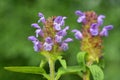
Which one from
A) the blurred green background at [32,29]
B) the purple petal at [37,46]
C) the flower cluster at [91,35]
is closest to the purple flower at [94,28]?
the flower cluster at [91,35]

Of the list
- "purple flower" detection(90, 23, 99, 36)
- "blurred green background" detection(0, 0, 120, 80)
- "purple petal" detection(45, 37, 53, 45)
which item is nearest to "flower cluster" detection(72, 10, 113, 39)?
"purple flower" detection(90, 23, 99, 36)

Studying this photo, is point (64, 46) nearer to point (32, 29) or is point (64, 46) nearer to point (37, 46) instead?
point (37, 46)

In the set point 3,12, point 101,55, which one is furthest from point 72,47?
point 101,55

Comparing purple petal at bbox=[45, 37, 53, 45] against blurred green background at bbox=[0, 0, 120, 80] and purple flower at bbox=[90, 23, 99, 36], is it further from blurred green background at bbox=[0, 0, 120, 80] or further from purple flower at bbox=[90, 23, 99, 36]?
blurred green background at bbox=[0, 0, 120, 80]

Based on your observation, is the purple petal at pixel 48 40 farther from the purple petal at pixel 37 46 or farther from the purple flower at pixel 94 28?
the purple flower at pixel 94 28

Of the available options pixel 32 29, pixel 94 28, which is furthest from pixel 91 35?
pixel 32 29

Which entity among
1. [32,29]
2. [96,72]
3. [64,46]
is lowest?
[96,72]

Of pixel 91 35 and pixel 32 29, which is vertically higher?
pixel 32 29
